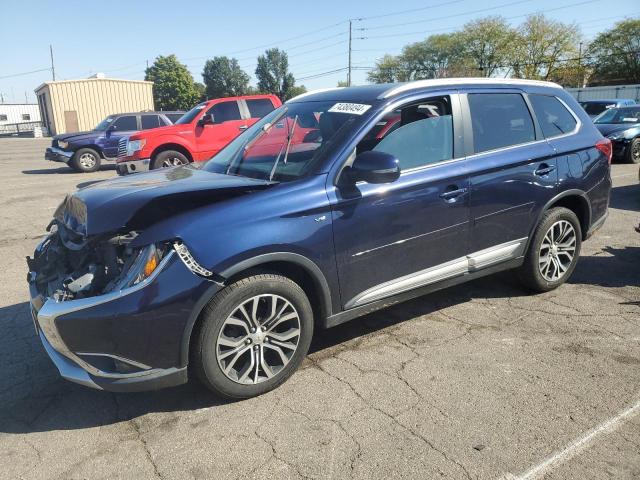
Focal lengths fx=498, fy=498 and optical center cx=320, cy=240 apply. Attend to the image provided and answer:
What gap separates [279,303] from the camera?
3.07m

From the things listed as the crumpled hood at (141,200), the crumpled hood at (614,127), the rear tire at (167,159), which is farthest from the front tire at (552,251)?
the crumpled hood at (614,127)

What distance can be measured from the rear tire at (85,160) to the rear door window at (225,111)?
6.11 meters

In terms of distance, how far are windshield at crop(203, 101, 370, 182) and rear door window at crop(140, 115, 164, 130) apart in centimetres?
1359

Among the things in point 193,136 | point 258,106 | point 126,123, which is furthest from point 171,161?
point 126,123

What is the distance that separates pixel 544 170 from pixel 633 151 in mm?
11851

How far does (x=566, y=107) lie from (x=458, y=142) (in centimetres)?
157

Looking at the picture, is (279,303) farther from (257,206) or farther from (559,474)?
(559,474)

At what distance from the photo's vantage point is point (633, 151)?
45.3 feet

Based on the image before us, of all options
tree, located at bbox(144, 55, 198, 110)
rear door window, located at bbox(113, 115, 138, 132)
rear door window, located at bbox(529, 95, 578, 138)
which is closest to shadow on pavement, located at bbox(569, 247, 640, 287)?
rear door window, located at bbox(529, 95, 578, 138)

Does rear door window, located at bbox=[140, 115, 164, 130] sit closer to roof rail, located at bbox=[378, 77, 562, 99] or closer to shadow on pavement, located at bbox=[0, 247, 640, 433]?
shadow on pavement, located at bbox=[0, 247, 640, 433]

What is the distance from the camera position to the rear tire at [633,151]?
13.7 metres

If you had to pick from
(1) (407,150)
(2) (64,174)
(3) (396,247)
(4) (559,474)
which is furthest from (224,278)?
(2) (64,174)

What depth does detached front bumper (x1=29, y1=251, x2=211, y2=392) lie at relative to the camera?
2613mm

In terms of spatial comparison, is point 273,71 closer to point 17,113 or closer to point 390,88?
point 17,113
